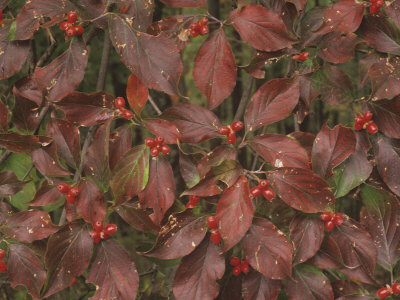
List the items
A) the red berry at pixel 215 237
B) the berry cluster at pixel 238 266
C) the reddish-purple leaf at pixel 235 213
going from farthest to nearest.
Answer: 1. the berry cluster at pixel 238 266
2. the red berry at pixel 215 237
3. the reddish-purple leaf at pixel 235 213

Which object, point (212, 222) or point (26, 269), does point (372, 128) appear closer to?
point (212, 222)

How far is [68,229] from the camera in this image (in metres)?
1.00

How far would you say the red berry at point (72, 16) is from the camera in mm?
981

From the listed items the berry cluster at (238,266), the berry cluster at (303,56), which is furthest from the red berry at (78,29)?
the berry cluster at (238,266)

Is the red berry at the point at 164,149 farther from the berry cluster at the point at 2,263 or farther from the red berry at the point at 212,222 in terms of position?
the berry cluster at the point at 2,263

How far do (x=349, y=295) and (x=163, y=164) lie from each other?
1.81ft

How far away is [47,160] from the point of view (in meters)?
1.07

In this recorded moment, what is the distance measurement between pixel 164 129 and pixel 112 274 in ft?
1.20

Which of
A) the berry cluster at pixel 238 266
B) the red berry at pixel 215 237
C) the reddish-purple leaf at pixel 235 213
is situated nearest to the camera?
the reddish-purple leaf at pixel 235 213

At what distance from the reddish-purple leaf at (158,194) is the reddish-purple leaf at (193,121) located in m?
0.11

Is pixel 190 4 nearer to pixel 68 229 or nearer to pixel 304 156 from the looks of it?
pixel 304 156

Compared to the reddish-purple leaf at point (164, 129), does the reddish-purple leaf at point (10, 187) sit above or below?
below

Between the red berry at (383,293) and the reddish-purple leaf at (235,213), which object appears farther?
the red berry at (383,293)

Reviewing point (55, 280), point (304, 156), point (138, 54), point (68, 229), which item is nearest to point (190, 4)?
point (138, 54)
